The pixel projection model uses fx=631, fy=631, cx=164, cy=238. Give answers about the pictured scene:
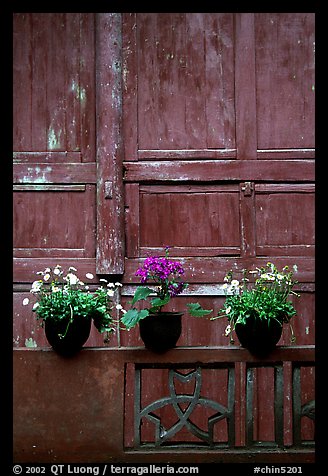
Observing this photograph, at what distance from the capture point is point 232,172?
4.63 m

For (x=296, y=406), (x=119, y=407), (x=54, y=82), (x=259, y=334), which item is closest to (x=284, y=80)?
(x=54, y=82)

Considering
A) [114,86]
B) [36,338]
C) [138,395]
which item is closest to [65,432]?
[138,395]

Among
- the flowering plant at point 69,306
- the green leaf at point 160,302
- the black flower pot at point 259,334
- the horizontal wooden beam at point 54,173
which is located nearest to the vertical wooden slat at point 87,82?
the horizontal wooden beam at point 54,173

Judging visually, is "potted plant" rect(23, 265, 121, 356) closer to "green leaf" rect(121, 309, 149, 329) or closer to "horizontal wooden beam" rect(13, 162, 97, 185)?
"green leaf" rect(121, 309, 149, 329)

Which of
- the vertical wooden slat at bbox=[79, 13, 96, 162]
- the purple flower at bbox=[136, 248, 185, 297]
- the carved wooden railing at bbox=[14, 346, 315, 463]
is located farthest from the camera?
the vertical wooden slat at bbox=[79, 13, 96, 162]

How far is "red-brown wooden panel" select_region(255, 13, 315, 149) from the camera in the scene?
15.3 feet

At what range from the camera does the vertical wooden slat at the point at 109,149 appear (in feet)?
15.0

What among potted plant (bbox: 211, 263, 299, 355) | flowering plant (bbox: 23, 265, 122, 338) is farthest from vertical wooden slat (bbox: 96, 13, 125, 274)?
potted plant (bbox: 211, 263, 299, 355)

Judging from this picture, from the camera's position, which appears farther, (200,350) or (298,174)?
(298,174)

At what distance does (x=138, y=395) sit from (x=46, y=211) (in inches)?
73.7

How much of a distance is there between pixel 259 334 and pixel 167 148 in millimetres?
1912

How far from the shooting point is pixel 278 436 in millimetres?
3244

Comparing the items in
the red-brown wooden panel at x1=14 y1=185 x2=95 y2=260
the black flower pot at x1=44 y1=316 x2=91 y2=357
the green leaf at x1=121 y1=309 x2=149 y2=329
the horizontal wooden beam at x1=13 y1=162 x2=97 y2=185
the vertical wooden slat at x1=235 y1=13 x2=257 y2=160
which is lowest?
the black flower pot at x1=44 y1=316 x2=91 y2=357
